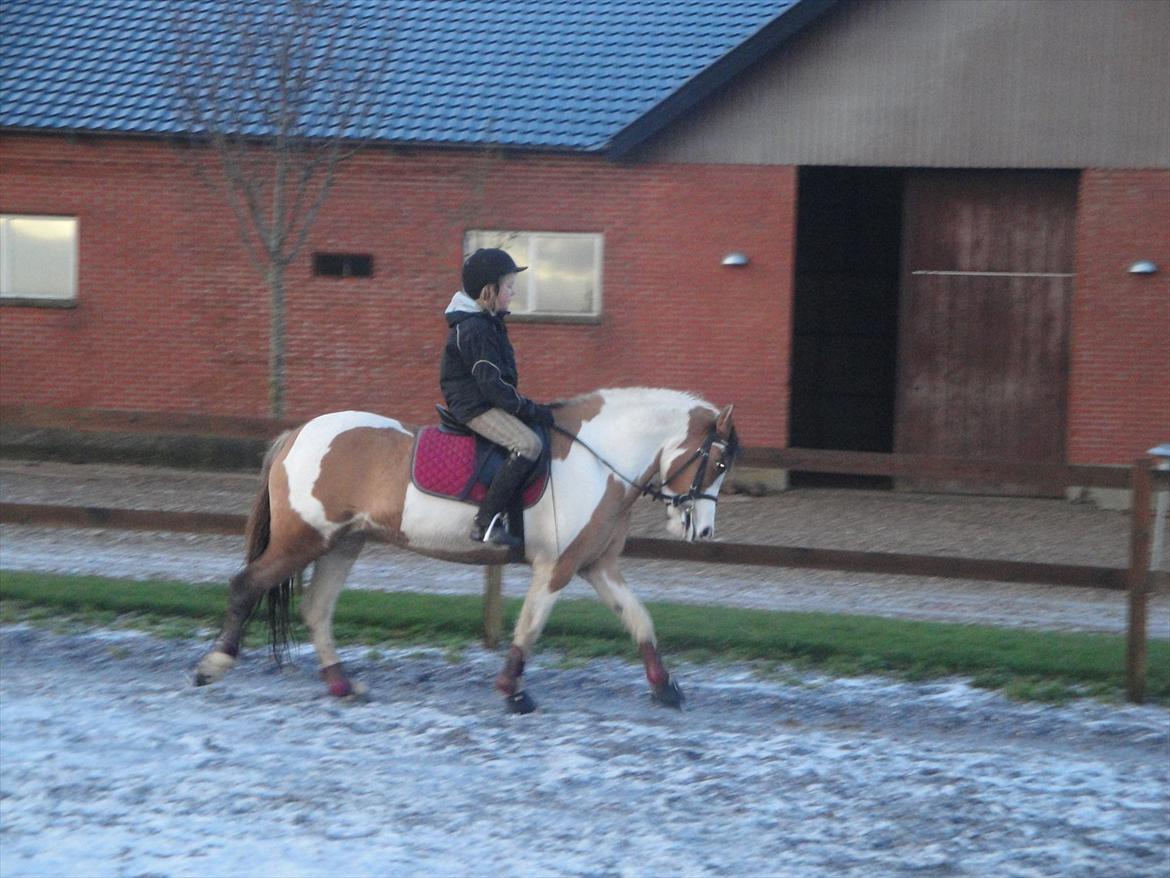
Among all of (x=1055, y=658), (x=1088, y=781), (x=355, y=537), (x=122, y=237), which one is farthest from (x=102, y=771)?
(x=122, y=237)

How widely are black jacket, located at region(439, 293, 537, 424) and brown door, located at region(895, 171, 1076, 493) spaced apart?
1093 cm

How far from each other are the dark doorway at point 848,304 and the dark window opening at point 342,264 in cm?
598

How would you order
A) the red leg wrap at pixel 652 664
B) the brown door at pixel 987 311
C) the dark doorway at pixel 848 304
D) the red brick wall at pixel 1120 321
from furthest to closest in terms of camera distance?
the dark doorway at pixel 848 304
the brown door at pixel 987 311
the red brick wall at pixel 1120 321
the red leg wrap at pixel 652 664

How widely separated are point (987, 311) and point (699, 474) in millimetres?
10822

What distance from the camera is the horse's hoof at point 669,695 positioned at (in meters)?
6.80

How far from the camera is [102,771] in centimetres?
580

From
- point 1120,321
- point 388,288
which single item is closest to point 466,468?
point 388,288

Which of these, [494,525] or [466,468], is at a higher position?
[466,468]

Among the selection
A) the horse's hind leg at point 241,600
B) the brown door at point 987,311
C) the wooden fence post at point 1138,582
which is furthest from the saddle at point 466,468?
the brown door at point 987,311

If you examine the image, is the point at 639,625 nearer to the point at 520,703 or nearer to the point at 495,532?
the point at 520,703

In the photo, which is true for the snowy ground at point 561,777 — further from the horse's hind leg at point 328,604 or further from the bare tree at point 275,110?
the bare tree at point 275,110

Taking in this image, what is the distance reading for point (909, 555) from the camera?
297 inches

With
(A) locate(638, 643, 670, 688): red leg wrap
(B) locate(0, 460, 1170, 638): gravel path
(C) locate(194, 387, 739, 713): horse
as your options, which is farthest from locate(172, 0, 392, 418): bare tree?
(A) locate(638, 643, 670, 688): red leg wrap

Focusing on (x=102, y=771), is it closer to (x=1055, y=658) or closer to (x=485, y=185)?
(x=1055, y=658)
